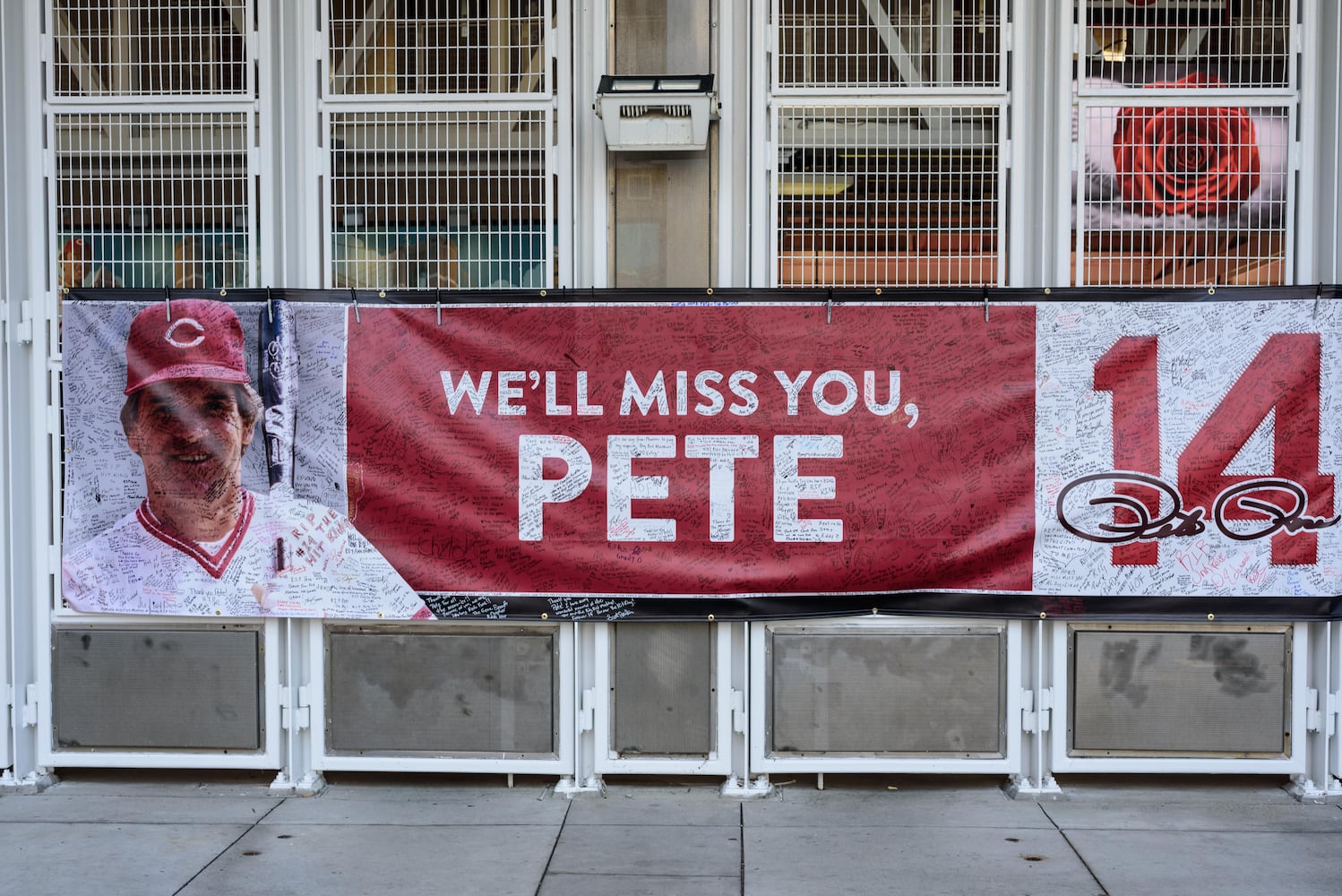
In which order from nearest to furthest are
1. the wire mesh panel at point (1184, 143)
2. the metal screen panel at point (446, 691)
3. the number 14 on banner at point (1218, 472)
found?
the number 14 on banner at point (1218, 472), the wire mesh panel at point (1184, 143), the metal screen panel at point (446, 691)

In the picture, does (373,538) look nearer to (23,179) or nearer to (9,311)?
(9,311)

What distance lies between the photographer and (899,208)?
216 inches

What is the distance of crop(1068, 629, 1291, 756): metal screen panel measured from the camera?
5.45 metres

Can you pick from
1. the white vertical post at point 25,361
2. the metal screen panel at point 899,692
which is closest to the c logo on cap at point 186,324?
the white vertical post at point 25,361

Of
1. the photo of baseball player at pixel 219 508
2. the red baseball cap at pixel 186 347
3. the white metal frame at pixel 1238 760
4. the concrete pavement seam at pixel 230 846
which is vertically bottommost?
the concrete pavement seam at pixel 230 846

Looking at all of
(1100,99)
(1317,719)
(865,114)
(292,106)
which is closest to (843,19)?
(865,114)

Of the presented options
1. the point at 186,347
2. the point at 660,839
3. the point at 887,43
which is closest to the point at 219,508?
the point at 186,347

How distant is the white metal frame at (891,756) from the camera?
548cm

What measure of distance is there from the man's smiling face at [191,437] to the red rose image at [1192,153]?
456 cm

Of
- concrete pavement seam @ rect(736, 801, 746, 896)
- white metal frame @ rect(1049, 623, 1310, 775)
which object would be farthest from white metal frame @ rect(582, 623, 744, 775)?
white metal frame @ rect(1049, 623, 1310, 775)

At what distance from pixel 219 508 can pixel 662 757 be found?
8.31 feet

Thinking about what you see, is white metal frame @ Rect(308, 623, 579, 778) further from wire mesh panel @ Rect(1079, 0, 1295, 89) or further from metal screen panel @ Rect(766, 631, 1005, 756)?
wire mesh panel @ Rect(1079, 0, 1295, 89)

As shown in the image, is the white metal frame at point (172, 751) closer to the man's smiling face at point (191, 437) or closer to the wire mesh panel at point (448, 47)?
the man's smiling face at point (191, 437)

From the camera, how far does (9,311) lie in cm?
559
